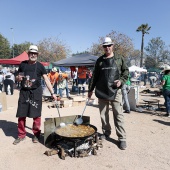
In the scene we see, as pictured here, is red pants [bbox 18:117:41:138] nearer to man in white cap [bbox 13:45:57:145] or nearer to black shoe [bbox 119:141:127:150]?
man in white cap [bbox 13:45:57:145]

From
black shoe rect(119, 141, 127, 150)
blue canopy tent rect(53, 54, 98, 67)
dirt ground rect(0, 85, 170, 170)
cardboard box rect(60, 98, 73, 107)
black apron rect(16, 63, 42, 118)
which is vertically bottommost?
dirt ground rect(0, 85, 170, 170)

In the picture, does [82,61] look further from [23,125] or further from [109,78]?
[109,78]

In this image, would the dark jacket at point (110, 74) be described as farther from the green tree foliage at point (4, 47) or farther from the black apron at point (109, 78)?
the green tree foliage at point (4, 47)

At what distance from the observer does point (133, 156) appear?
388 cm

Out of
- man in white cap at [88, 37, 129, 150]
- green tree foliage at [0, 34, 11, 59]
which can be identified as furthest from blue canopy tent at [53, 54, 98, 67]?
green tree foliage at [0, 34, 11, 59]

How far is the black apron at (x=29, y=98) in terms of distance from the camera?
14.1 feet

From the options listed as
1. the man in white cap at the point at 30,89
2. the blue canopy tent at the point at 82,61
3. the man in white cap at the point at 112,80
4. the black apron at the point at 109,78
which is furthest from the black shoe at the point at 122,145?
the blue canopy tent at the point at 82,61

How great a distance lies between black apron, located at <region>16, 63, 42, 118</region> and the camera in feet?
14.1

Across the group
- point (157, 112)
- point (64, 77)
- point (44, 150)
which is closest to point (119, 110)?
point (44, 150)

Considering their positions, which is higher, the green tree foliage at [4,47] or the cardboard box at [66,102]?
the green tree foliage at [4,47]

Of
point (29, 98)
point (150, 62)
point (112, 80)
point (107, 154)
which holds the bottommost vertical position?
point (107, 154)

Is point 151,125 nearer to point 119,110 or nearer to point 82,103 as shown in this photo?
point 119,110

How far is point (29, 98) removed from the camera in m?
4.37

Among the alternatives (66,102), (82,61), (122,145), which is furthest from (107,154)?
(82,61)
